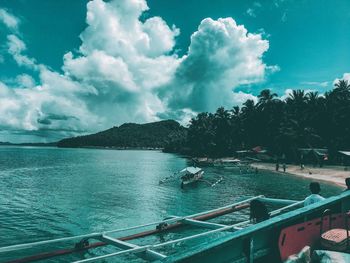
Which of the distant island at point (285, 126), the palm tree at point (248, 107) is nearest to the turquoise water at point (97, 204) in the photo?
the distant island at point (285, 126)

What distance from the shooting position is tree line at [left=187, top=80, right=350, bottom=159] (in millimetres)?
70750

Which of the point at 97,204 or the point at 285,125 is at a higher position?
the point at 285,125

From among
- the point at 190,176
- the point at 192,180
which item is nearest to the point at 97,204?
the point at 190,176

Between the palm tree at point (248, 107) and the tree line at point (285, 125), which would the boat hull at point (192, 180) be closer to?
the tree line at point (285, 125)

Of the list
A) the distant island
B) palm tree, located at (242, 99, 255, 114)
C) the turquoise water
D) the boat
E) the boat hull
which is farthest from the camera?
palm tree, located at (242, 99, 255, 114)

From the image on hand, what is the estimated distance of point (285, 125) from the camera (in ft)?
245

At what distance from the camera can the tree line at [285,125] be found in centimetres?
7075

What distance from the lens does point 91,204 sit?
99.3 feet

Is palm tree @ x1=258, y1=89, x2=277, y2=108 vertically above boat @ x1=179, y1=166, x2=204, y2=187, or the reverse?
palm tree @ x1=258, y1=89, x2=277, y2=108

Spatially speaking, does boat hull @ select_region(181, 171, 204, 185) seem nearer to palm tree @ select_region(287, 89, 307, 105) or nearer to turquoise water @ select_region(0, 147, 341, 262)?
turquoise water @ select_region(0, 147, 341, 262)

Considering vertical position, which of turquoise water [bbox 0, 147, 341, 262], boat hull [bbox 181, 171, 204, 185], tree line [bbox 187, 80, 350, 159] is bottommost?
turquoise water [bbox 0, 147, 341, 262]

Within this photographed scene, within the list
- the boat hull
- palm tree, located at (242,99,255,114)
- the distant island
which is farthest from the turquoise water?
palm tree, located at (242,99,255,114)

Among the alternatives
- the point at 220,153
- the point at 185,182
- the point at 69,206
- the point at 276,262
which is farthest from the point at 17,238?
the point at 220,153

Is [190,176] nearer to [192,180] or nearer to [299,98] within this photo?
[192,180]
